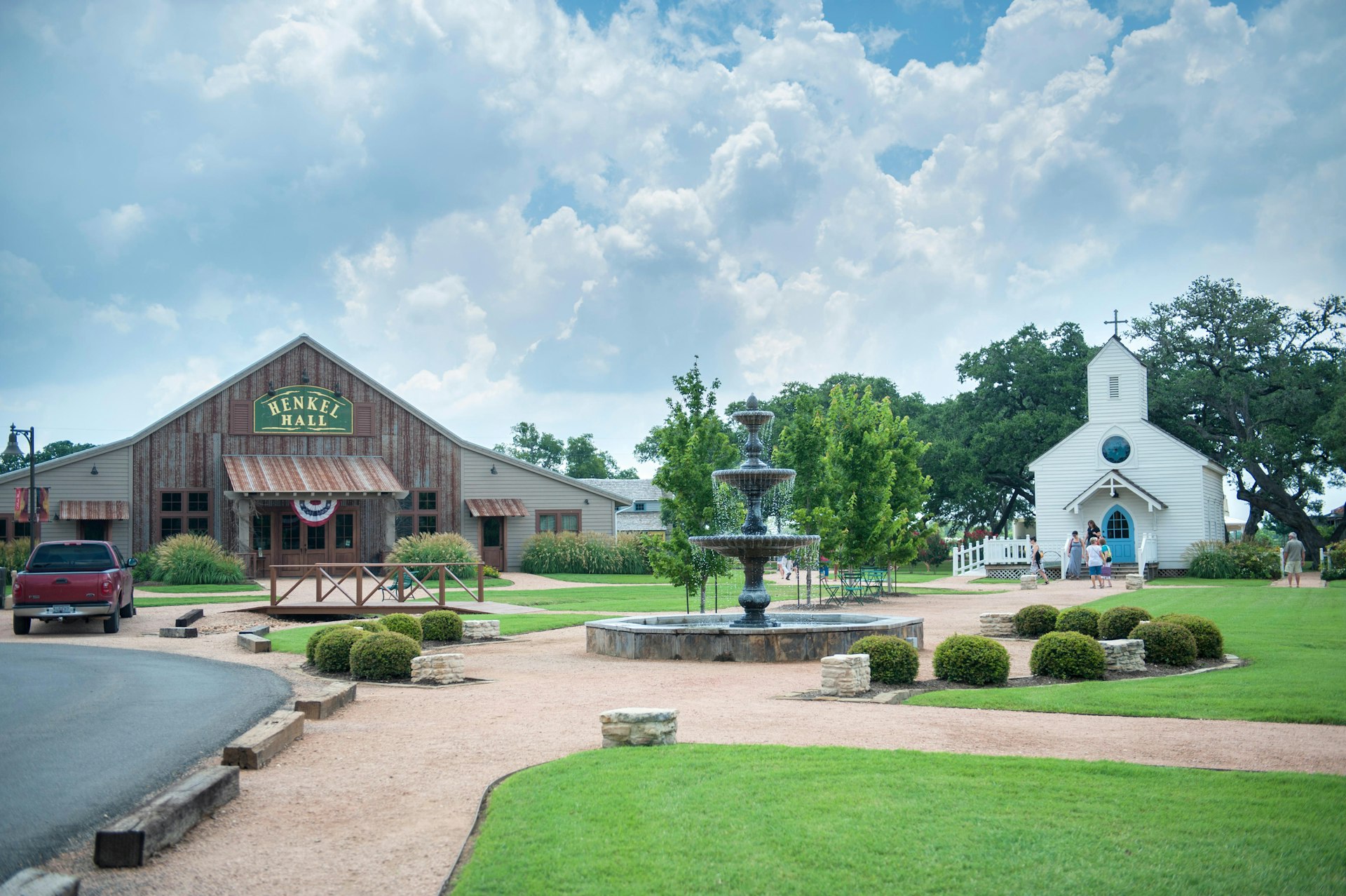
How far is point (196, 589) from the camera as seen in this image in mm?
31438

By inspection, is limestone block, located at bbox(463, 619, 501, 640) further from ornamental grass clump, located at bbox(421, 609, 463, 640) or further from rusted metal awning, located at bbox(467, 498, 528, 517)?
rusted metal awning, located at bbox(467, 498, 528, 517)

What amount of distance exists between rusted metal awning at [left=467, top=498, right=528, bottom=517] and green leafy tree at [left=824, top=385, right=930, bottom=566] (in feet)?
48.8

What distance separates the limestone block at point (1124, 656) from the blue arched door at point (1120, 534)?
1089 inches

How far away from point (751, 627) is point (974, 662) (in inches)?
166

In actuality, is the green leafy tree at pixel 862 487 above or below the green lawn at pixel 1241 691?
above

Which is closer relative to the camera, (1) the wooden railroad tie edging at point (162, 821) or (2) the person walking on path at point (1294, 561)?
(1) the wooden railroad tie edging at point (162, 821)

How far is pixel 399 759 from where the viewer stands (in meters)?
8.41

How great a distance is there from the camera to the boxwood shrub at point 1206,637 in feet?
46.4

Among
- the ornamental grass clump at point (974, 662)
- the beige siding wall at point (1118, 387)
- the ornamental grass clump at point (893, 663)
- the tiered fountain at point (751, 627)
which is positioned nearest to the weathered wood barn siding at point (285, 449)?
the beige siding wall at point (1118, 387)

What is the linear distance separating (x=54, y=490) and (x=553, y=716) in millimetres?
31254

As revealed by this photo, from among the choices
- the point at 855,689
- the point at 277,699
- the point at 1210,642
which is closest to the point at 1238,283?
the point at 1210,642

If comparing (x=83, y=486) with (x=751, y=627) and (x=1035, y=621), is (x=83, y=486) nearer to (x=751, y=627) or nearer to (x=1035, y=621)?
(x=751, y=627)

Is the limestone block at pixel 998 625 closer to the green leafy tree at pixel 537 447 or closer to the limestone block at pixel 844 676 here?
the limestone block at pixel 844 676

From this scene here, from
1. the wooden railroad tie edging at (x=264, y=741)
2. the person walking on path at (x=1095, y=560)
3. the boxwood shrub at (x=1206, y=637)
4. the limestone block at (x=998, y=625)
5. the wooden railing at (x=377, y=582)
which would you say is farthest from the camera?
the person walking on path at (x=1095, y=560)
